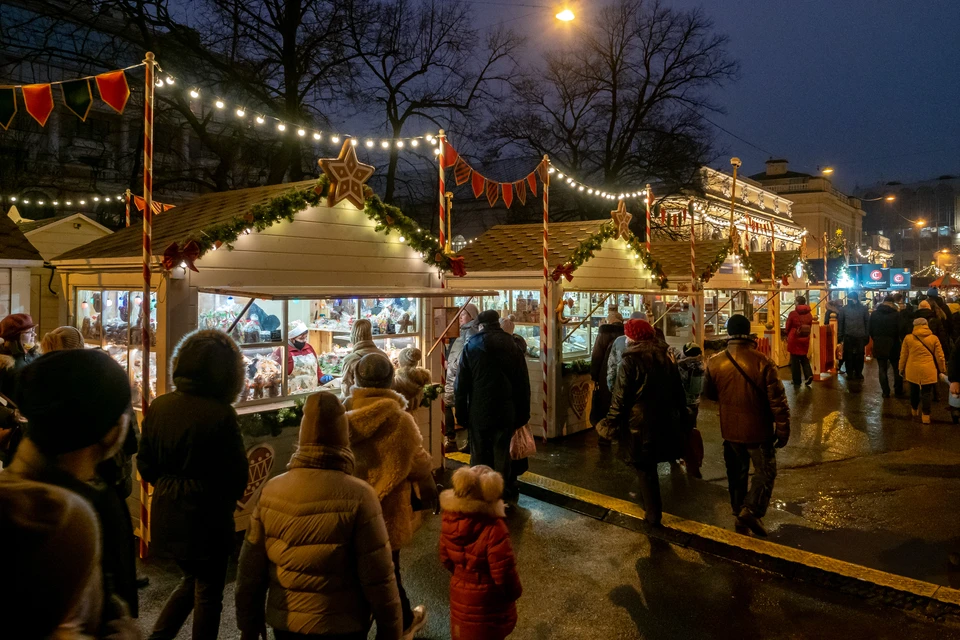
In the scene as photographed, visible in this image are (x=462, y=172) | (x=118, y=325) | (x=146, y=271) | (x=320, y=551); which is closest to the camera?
(x=320, y=551)

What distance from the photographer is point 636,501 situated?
271 inches

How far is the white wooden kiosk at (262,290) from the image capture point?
5.84 metres

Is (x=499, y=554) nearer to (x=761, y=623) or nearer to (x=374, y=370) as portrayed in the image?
(x=374, y=370)

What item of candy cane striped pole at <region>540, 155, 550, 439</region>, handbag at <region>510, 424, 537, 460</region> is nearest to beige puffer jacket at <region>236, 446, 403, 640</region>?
handbag at <region>510, 424, 537, 460</region>

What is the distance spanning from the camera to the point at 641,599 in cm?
477

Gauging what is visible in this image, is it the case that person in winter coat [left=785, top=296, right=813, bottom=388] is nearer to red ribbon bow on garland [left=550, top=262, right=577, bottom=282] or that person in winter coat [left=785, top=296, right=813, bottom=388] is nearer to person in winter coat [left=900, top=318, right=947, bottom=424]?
person in winter coat [left=900, top=318, right=947, bottom=424]

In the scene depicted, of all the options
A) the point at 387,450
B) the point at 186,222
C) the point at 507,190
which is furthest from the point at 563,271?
the point at 387,450

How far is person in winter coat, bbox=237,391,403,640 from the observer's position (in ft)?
8.39

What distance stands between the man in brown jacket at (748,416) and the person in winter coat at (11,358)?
5.48 m

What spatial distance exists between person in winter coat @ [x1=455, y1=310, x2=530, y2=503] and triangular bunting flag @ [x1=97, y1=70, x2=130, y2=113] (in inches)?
145

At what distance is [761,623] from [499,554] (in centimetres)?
227

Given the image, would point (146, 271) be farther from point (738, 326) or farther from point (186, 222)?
point (738, 326)

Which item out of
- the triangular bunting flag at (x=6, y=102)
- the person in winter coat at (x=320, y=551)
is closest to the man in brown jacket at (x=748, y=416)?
the person in winter coat at (x=320, y=551)

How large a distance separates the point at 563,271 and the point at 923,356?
A: 6096mm
